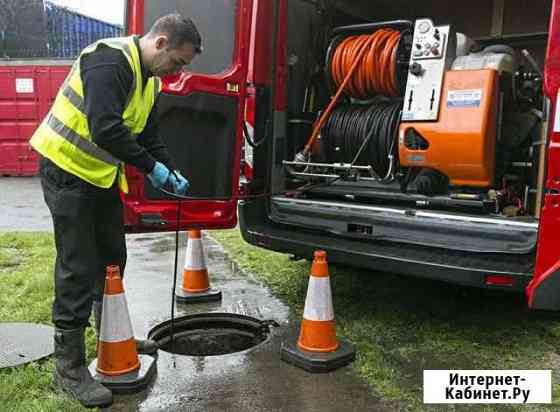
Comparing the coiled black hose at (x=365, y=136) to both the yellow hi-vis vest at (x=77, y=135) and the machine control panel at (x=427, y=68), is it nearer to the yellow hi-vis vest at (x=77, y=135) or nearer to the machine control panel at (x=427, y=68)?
the machine control panel at (x=427, y=68)

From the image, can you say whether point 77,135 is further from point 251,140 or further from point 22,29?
point 22,29

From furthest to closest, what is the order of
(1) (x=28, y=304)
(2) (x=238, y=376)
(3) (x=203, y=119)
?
1. (1) (x=28, y=304)
2. (3) (x=203, y=119)
3. (2) (x=238, y=376)

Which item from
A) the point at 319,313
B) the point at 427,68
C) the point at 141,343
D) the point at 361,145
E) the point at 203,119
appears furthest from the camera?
the point at 361,145

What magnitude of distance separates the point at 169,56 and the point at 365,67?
220cm

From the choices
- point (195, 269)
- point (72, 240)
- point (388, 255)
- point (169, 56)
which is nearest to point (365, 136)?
point (388, 255)

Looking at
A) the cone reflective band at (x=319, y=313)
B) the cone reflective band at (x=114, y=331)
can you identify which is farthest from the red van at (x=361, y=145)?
the cone reflective band at (x=114, y=331)

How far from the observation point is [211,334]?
4043 mm

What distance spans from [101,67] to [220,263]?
127 inches

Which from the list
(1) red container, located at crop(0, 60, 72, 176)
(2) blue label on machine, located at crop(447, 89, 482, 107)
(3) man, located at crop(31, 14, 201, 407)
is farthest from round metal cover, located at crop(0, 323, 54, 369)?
(1) red container, located at crop(0, 60, 72, 176)

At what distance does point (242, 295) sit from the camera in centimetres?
466

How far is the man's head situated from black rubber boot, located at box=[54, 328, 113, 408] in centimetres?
139

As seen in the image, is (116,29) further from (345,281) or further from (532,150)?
(532,150)

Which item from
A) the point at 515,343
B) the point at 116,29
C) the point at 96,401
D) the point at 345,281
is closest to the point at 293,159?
the point at 345,281

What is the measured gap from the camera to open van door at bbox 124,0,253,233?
3.65 metres
